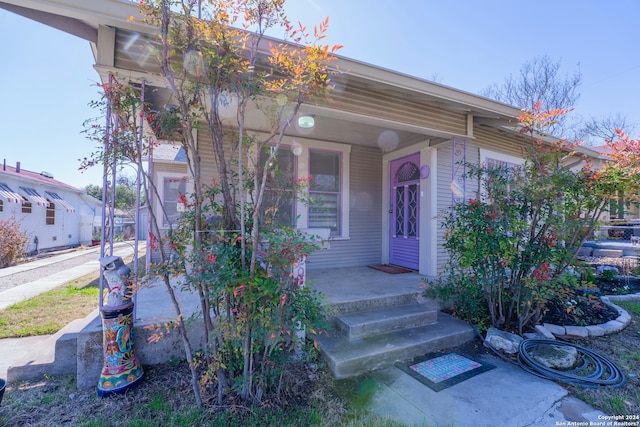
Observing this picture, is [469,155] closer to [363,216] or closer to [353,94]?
[363,216]

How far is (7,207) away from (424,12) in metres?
15.0

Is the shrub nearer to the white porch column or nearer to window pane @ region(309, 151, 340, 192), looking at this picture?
window pane @ region(309, 151, 340, 192)

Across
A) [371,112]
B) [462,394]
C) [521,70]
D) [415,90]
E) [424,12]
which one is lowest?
[462,394]

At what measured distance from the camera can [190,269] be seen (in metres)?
1.97

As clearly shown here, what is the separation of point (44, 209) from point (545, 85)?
79.3 feet

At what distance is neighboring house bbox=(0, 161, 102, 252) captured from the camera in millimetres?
10602

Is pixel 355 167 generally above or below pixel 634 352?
above

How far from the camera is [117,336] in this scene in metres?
2.28

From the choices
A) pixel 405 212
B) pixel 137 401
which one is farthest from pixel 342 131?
pixel 137 401

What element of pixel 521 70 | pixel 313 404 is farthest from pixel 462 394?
pixel 521 70

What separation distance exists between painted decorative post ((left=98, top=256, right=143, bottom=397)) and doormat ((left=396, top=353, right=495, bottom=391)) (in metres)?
2.39

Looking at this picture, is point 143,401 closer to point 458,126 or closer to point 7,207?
point 458,126

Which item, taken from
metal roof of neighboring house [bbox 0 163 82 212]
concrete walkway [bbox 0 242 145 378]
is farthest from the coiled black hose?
metal roof of neighboring house [bbox 0 163 82 212]

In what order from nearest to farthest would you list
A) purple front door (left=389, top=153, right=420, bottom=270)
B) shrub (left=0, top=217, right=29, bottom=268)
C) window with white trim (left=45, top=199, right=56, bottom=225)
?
purple front door (left=389, top=153, right=420, bottom=270) → shrub (left=0, top=217, right=29, bottom=268) → window with white trim (left=45, top=199, right=56, bottom=225)
